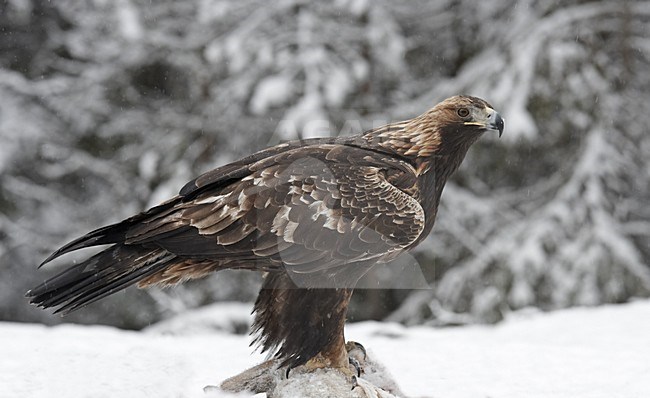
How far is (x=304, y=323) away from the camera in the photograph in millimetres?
4125

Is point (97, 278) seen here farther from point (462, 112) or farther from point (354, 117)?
point (354, 117)

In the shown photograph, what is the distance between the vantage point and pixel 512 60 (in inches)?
418

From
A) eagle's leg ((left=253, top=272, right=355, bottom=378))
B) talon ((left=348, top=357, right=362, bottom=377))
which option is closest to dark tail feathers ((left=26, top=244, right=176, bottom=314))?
eagle's leg ((left=253, top=272, right=355, bottom=378))

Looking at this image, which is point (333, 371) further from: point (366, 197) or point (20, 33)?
point (20, 33)

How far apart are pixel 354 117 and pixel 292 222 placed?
7.15 meters

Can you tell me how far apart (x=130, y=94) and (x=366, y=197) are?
369 inches

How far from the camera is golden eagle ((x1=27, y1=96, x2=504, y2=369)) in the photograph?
3.98 m

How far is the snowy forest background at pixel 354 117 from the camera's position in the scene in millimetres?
10609

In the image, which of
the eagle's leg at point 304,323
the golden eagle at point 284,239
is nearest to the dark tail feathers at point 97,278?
the golden eagle at point 284,239

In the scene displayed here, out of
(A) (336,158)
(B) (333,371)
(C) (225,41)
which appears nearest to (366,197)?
(A) (336,158)

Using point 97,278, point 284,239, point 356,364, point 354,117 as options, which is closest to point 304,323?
point 284,239

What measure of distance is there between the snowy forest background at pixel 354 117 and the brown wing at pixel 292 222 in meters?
5.94

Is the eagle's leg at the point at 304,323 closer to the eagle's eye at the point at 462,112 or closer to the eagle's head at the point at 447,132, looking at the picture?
the eagle's head at the point at 447,132

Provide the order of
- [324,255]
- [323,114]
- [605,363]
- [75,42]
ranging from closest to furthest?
[324,255], [605,363], [323,114], [75,42]
